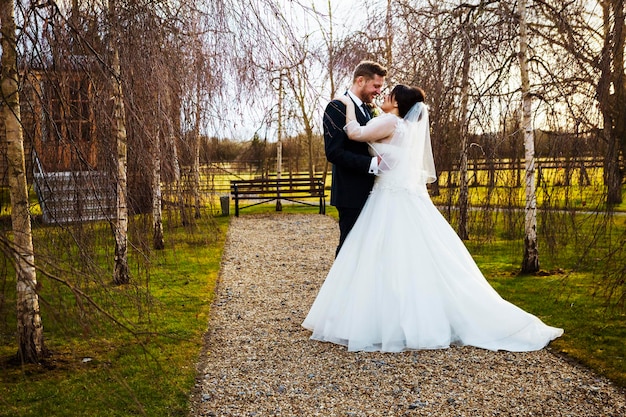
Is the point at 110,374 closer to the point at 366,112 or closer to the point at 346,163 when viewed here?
the point at 346,163

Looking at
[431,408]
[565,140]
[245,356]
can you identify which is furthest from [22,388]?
[565,140]

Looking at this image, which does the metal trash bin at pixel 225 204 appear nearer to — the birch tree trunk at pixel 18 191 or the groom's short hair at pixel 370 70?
the groom's short hair at pixel 370 70

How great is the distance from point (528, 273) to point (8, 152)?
620 cm

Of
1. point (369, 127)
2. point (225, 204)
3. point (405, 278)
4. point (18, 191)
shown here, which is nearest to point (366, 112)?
point (369, 127)

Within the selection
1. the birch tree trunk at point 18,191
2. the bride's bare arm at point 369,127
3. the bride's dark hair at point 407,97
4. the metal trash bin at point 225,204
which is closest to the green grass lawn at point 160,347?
the birch tree trunk at point 18,191

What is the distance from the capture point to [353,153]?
16.2ft

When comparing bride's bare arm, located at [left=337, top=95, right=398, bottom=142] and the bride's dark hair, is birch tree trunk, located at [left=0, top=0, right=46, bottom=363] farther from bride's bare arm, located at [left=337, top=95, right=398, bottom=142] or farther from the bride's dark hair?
the bride's dark hair

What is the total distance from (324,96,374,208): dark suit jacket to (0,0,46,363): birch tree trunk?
7.46 feet

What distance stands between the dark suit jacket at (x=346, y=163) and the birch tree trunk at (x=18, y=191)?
7.46 feet

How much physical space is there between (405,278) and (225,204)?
1236 centimetres

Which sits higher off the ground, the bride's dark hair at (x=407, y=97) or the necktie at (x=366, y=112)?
the bride's dark hair at (x=407, y=97)

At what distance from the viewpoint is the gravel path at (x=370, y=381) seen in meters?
3.62

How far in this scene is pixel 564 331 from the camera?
5180 mm

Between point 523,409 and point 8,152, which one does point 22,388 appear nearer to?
point 8,152
